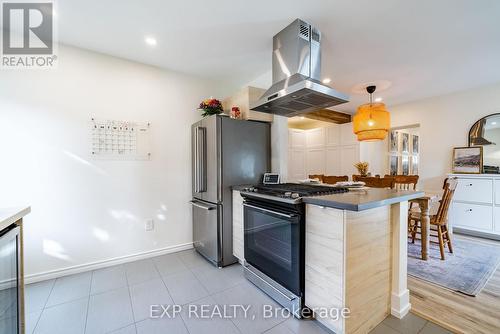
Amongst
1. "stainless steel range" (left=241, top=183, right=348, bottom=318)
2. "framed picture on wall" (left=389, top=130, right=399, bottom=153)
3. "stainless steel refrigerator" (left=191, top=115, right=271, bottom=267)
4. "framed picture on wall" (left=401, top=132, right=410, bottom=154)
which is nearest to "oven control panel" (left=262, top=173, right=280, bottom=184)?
"stainless steel refrigerator" (left=191, top=115, right=271, bottom=267)

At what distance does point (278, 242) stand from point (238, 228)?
71cm

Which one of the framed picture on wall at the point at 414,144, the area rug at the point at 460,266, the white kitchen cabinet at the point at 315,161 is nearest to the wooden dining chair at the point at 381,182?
the area rug at the point at 460,266

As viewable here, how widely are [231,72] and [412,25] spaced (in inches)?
79.9

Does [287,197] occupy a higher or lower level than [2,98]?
lower

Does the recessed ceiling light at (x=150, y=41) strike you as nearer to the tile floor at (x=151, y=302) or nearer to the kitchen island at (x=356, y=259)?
the kitchen island at (x=356, y=259)

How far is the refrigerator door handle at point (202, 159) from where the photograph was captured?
2500mm

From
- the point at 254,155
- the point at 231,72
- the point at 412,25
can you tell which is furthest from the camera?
the point at 231,72

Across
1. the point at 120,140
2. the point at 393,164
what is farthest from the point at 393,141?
the point at 120,140

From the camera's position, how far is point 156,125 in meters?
2.73

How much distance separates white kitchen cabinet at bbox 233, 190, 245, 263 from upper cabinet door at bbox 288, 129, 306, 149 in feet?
10.8

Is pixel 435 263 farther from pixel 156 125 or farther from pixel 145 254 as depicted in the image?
pixel 156 125

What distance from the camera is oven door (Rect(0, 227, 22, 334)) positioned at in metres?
1.04

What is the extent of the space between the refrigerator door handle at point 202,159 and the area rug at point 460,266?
248cm

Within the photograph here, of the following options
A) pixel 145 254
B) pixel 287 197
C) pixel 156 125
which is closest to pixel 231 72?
pixel 156 125
